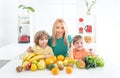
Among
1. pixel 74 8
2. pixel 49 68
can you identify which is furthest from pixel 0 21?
pixel 49 68

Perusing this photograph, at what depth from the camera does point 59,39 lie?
8.23 feet

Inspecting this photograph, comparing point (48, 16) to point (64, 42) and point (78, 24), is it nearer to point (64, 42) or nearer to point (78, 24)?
point (78, 24)

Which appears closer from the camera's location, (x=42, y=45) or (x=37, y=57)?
(x=37, y=57)

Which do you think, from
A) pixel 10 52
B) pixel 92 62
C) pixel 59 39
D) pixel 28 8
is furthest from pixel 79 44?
pixel 28 8

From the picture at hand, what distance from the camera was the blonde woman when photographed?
2.44m

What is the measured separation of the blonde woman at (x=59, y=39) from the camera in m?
2.44

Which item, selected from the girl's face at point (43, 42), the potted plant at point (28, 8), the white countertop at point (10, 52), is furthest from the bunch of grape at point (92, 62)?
the potted plant at point (28, 8)

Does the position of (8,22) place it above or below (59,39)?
above

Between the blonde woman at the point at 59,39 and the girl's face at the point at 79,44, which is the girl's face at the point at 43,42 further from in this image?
the girl's face at the point at 79,44

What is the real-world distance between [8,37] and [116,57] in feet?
8.26

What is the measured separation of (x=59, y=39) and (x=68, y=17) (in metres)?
3.04

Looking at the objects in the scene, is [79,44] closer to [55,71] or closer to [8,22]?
[55,71]

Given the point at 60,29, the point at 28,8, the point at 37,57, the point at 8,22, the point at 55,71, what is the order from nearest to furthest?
the point at 55,71, the point at 37,57, the point at 60,29, the point at 28,8, the point at 8,22

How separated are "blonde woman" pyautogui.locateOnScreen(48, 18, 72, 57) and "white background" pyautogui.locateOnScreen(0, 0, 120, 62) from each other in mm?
2810
